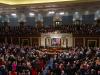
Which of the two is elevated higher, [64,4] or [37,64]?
[64,4]

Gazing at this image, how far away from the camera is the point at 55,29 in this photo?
90.1 feet

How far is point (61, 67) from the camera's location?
14.4 meters

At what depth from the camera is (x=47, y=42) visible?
27891 millimetres

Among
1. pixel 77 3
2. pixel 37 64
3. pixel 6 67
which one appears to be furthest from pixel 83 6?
pixel 6 67

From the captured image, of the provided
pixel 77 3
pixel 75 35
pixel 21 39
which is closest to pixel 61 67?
pixel 77 3

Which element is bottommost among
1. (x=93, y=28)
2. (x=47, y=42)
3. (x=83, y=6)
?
(x=47, y=42)

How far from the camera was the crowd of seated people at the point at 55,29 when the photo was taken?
1022 inches

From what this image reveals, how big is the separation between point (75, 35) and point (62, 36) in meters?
1.50

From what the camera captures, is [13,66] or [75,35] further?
[75,35]

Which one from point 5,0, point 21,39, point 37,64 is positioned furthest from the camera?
point 21,39

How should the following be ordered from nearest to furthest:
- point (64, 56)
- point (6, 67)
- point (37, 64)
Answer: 1. point (6, 67)
2. point (37, 64)
3. point (64, 56)

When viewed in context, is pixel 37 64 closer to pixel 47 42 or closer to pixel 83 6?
pixel 83 6

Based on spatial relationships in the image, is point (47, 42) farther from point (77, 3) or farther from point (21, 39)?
point (77, 3)

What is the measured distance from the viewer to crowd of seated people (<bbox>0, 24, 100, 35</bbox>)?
2595 cm
